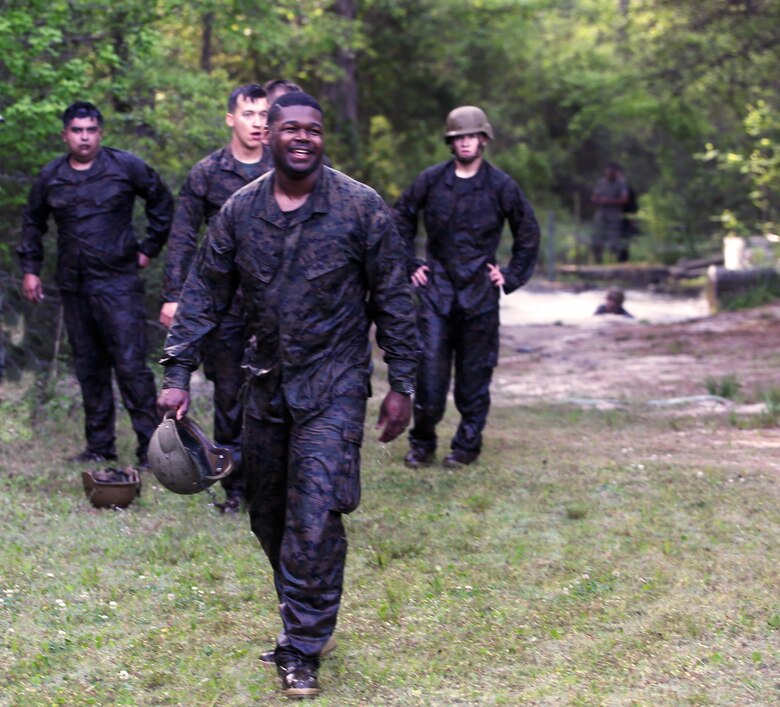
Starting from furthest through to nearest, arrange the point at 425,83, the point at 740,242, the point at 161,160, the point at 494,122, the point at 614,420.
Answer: the point at 494,122 < the point at 425,83 < the point at 740,242 < the point at 161,160 < the point at 614,420

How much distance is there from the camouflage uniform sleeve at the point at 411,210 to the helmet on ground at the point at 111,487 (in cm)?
219

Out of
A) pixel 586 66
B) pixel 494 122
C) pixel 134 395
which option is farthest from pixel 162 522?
pixel 586 66

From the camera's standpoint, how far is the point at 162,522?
716cm

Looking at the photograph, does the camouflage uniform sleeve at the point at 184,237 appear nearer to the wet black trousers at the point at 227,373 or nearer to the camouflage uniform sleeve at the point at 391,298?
the wet black trousers at the point at 227,373

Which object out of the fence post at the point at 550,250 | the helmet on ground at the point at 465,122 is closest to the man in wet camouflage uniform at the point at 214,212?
the helmet on ground at the point at 465,122

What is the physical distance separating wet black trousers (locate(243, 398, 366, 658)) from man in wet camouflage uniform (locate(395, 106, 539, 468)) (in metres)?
3.43

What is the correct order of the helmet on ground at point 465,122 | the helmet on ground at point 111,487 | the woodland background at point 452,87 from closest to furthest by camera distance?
the helmet on ground at point 111,487
the helmet on ground at point 465,122
the woodland background at point 452,87

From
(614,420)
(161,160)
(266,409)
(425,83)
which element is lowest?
(614,420)

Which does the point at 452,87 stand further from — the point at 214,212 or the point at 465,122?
the point at 214,212

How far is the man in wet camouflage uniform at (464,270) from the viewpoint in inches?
326

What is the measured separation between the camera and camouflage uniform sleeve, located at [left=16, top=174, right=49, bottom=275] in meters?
8.33

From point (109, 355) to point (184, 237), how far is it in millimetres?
1624

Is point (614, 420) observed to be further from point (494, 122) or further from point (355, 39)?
point (494, 122)

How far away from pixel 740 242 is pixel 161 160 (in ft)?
41.3
